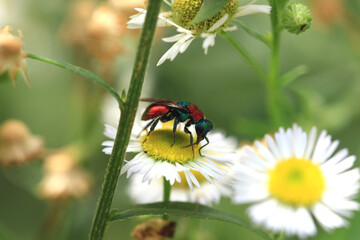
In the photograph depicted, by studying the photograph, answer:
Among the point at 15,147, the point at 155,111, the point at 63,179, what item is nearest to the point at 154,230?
the point at 155,111

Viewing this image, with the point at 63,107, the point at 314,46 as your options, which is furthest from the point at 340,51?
the point at 63,107

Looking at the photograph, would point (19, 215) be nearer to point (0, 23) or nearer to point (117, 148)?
point (0, 23)

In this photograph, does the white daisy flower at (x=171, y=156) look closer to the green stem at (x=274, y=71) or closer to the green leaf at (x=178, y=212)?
the green leaf at (x=178, y=212)

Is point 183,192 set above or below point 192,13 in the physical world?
below

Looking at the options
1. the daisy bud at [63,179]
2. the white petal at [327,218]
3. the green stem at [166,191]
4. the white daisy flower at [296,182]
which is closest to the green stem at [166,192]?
the green stem at [166,191]

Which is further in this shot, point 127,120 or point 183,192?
point 183,192

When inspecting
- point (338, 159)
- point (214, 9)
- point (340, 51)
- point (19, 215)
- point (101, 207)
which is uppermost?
point (340, 51)

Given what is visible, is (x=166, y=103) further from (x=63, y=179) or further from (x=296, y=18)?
(x=63, y=179)
